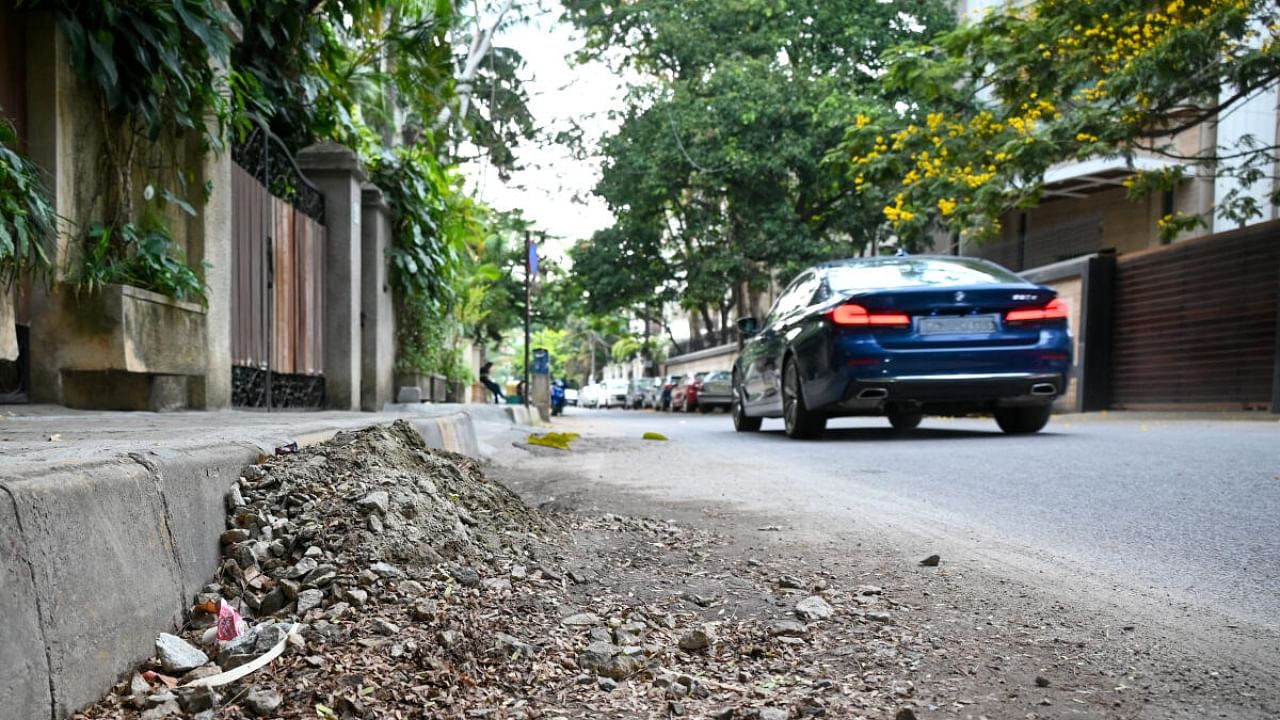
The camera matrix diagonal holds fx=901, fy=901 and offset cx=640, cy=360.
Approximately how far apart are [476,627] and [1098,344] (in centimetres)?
1518

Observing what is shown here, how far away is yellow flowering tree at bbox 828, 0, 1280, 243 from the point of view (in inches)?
398

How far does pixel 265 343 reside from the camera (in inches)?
238

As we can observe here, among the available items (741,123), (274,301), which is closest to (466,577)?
(274,301)

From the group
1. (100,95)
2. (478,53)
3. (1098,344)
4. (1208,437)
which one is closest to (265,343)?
(100,95)

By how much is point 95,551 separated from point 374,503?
80cm

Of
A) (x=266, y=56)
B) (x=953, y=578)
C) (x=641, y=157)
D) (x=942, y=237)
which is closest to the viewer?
(x=953, y=578)

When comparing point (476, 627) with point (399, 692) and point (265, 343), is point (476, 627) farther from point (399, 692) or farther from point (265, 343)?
point (265, 343)

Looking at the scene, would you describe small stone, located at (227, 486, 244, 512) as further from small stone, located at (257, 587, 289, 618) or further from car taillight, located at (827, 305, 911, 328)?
car taillight, located at (827, 305, 911, 328)

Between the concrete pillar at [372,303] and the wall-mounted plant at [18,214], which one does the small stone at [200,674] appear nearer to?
the wall-mounted plant at [18,214]

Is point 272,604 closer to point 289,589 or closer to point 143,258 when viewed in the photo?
point 289,589

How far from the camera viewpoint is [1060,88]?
37.7 feet

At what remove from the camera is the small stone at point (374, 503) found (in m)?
2.38

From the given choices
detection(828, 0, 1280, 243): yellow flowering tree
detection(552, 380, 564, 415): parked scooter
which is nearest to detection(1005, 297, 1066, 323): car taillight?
detection(828, 0, 1280, 243): yellow flowering tree

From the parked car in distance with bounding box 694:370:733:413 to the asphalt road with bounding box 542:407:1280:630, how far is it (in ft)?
60.7
